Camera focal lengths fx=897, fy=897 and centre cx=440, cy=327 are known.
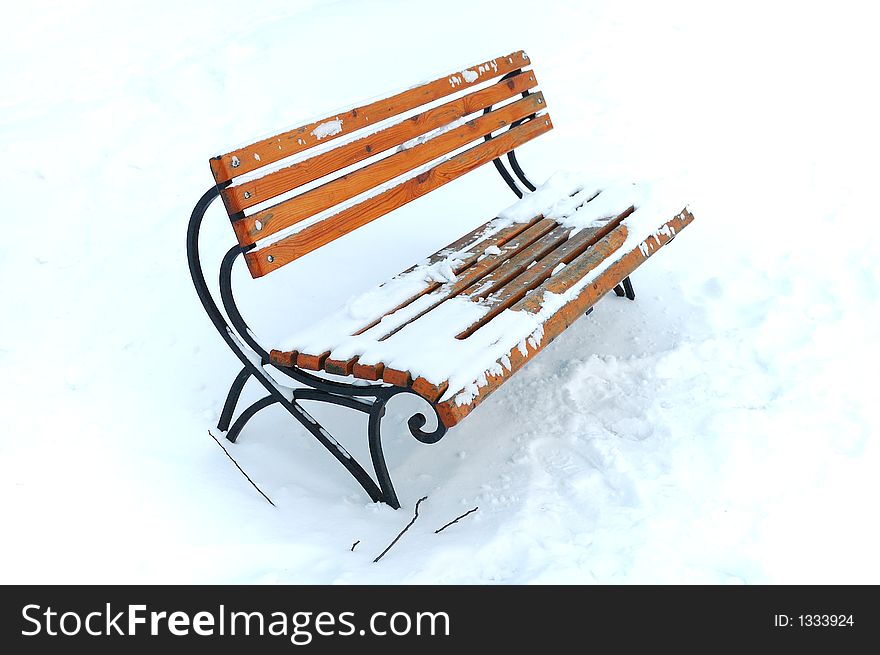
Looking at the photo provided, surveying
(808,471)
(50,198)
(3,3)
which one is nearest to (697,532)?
(808,471)

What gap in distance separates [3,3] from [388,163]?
470cm

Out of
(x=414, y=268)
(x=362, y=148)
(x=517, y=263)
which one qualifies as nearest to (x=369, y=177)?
(x=362, y=148)

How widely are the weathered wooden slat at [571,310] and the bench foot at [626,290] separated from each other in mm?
509

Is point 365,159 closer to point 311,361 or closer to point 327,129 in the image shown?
point 327,129

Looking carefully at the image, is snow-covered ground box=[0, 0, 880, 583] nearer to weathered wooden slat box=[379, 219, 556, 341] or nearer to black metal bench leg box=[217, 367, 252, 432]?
black metal bench leg box=[217, 367, 252, 432]

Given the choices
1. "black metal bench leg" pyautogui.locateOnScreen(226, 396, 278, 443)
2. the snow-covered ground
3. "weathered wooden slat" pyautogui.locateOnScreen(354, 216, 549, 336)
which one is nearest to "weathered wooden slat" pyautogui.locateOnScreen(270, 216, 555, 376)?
"weathered wooden slat" pyautogui.locateOnScreen(354, 216, 549, 336)

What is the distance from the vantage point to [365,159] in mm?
3229

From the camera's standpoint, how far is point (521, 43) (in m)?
5.68

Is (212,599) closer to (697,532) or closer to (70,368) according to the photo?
(697,532)

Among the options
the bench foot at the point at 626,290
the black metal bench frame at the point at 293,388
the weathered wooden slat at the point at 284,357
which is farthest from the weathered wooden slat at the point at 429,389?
the bench foot at the point at 626,290

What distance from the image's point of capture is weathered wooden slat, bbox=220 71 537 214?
262 centimetres

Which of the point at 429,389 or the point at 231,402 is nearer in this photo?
the point at 429,389

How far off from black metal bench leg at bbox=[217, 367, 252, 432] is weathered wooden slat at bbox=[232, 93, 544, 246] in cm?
57

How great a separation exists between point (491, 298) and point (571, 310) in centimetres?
25
